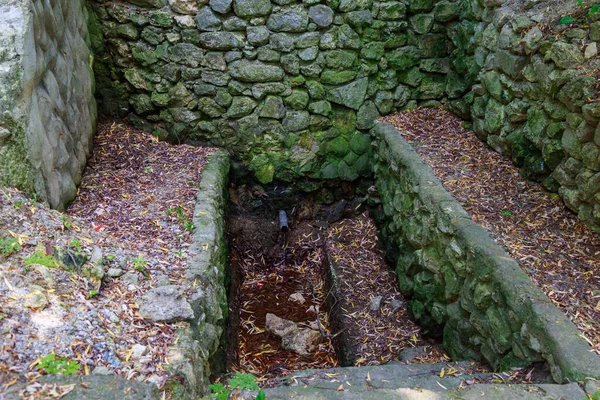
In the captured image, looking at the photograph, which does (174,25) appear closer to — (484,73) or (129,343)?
(484,73)

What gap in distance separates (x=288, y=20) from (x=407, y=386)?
10.5 feet

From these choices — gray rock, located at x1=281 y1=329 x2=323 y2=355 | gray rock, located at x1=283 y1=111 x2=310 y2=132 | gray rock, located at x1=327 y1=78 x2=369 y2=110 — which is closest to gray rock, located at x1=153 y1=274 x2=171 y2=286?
gray rock, located at x1=281 y1=329 x2=323 y2=355

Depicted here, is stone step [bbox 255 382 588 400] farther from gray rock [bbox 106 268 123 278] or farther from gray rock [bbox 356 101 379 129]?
gray rock [bbox 356 101 379 129]

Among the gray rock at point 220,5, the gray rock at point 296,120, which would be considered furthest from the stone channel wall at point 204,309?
the gray rock at point 220,5

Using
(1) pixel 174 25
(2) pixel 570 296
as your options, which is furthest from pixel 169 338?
(1) pixel 174 25

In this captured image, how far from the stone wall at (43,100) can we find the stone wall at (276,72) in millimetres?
761

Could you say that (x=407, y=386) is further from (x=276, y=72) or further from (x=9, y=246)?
(x=276, y=72)

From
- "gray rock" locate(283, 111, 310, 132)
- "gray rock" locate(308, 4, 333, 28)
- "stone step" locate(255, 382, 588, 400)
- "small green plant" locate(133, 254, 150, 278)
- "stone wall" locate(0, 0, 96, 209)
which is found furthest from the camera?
"gray rock" locate(283, 111, 310, 132)

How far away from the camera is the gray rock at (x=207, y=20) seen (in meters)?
4.30

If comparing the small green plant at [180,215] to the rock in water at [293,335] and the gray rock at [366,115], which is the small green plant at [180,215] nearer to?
the rock in water at [293,335]

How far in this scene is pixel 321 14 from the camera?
441 cm

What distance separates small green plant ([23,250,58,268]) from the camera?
210 centimetres

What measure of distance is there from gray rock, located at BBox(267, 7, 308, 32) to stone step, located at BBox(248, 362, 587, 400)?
2955 millimetres

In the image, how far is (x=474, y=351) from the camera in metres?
2.87
